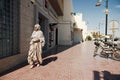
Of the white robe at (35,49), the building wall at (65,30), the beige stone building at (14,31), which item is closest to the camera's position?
the beige stone building at (14,31)

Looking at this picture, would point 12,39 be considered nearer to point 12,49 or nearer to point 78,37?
point 12,49

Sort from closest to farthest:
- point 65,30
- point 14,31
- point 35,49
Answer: point 35,49 < point 14,31 < point 65,30

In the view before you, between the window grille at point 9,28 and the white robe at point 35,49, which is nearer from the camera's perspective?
the window grille at point 9,28

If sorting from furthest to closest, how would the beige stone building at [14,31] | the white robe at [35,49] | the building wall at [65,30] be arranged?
the building wall at [65,30] < the white robe at [35,49] < the beige stone building at [14,31]

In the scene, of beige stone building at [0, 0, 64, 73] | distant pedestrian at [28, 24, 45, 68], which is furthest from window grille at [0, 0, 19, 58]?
distant pedestrian at [28, 24, 45, 68]

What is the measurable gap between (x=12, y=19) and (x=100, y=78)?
4424 mm

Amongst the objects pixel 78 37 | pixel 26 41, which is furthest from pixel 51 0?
pixel 78 37

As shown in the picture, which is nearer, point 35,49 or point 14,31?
point 35,49

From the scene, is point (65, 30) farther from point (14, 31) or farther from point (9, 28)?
point (9, 28)

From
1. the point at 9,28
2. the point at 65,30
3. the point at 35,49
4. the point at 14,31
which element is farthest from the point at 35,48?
the point at 65,30

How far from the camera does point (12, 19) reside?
7059 mm

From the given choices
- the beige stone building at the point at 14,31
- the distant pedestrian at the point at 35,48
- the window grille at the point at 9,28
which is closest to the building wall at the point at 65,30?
the beige stone building at the point at 14,31

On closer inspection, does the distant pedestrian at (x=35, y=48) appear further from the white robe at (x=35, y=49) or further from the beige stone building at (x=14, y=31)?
the beige stone building at (x=14, y=31)

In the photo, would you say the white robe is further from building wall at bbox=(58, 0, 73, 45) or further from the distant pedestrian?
→ building wall at bbox=(58, 0, 73, 45)
